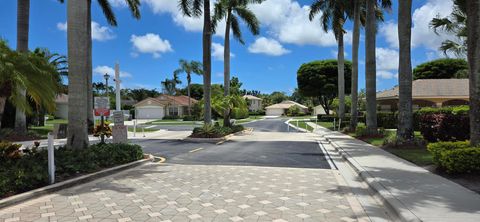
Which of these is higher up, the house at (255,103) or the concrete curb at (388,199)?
the house at (255,103)

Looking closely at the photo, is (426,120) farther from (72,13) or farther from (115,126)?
(72,13)

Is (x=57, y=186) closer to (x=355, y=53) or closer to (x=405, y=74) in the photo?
(x=405, y=74)

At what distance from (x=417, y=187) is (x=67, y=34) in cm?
915

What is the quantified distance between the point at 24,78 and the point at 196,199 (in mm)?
5126

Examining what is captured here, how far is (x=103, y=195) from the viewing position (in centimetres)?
777

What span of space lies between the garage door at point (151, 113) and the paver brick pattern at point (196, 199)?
64.3 metres

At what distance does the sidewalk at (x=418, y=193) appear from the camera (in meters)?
5.98

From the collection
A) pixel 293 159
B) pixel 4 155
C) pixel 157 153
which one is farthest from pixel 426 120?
pixel 4 155

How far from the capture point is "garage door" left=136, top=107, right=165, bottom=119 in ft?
242

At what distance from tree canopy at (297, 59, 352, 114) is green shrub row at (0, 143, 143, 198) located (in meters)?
49.5

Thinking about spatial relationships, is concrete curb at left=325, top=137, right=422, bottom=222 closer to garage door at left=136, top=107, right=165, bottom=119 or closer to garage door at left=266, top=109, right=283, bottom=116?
garage door at left=136, top=107, right=165, bottom=119

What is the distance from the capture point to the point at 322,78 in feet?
195

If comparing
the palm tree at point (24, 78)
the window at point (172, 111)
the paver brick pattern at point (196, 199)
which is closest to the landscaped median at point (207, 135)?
the paver brick pattern at point (196, 199)

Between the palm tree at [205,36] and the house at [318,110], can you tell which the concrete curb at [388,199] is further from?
the house at [318,110]
